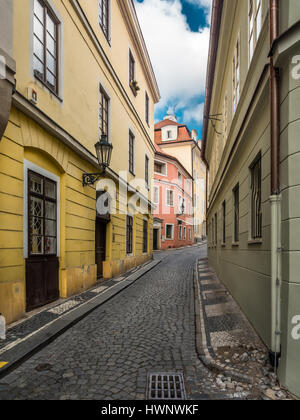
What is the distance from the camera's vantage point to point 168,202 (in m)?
32.2

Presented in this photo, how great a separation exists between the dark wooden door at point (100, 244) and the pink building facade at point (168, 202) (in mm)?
18910

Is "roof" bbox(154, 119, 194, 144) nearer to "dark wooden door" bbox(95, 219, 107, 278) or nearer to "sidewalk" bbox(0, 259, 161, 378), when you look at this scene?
"dark wooden door" bbox(95, 219, 107, 278)

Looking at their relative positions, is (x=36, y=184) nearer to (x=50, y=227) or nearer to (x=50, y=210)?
(x=50, y=210)

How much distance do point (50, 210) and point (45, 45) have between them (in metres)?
3.70

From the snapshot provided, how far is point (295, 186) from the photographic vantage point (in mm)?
3139

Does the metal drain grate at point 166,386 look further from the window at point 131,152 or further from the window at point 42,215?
the window at point 131,152

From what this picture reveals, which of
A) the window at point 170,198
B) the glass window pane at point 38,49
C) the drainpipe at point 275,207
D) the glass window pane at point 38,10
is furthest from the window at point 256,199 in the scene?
the window at point 170,198

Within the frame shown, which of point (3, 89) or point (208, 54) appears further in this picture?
point (208, 54)

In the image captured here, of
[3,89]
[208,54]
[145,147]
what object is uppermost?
[208,54]

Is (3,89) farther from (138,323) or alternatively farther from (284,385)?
(284,385)

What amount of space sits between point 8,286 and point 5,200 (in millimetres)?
1479

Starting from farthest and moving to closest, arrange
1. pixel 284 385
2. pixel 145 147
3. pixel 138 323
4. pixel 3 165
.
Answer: pixel 145 147
pixel 138 323
pixel 3 165
pixel 284 385
